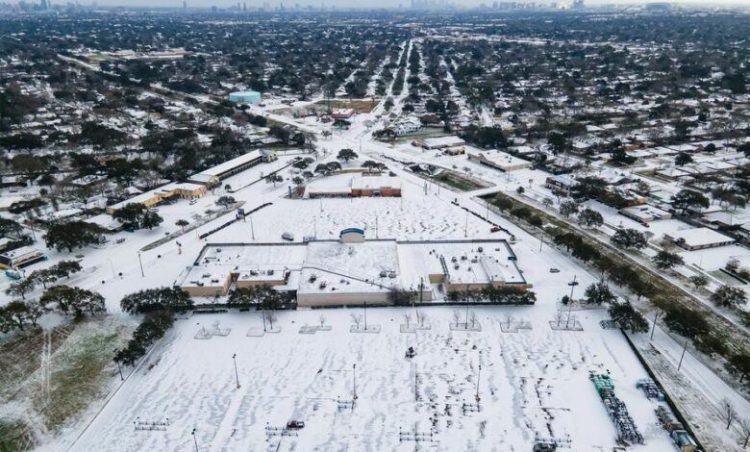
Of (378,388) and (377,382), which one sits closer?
(378,388)

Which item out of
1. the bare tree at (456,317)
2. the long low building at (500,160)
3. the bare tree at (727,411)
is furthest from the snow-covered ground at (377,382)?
the long low building at (500,160)

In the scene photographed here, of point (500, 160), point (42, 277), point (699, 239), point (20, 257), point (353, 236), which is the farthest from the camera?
point (500, 160)

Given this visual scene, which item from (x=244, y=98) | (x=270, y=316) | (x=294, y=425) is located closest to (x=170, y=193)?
(x=270, y=316)

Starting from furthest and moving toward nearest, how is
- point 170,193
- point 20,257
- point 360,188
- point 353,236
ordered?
point 360,188 < point 170,193 < point 353,236 < point 20,257

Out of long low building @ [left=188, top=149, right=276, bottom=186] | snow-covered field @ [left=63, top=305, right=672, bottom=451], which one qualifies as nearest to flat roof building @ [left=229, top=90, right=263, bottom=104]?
long low building @ [left=188, top=149, right=276, bottom=186]

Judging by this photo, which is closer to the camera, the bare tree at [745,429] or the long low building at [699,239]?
the bare tree at [745,429]

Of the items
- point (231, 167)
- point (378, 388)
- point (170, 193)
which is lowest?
point (378, 388)

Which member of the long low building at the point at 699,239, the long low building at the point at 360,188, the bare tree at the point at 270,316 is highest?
the long low building at the point at 360,188

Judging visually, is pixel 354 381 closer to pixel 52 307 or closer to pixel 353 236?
pixel 353 236

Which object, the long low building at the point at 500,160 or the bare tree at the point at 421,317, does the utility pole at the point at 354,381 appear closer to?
the bare tree at the point at 421,317
